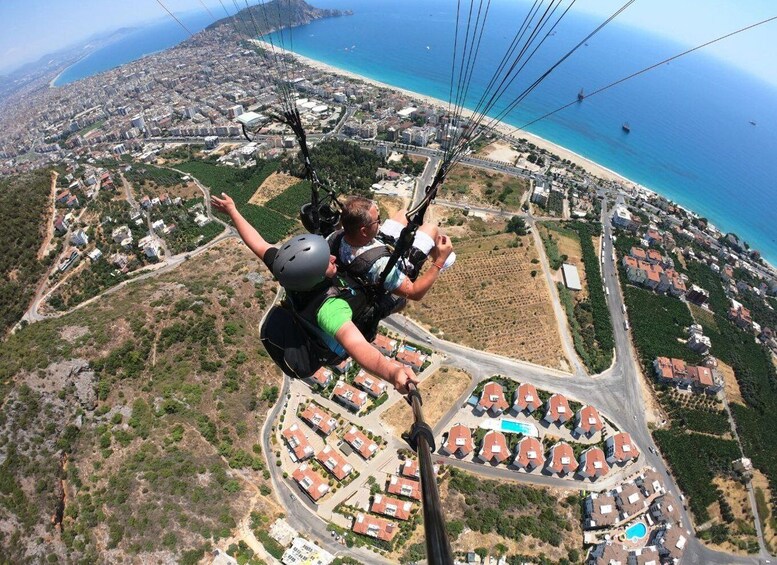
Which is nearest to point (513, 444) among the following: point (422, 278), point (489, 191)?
point (422, 278)

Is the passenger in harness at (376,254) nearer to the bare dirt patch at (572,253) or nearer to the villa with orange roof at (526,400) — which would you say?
the villa with orange roof at (526,400)

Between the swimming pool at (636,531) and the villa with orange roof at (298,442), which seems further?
the villa with orange roof at (298,442)

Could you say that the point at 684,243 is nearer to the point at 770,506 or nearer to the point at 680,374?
the point at 680,374

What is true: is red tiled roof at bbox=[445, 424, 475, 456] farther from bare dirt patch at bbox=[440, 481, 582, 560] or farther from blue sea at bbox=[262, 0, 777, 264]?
blue sea at bbox=[262, 0, 777, 264]

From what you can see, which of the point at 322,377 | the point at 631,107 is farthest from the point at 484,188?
the point at 631,107

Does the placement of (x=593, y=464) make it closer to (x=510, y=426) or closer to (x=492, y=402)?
(x=510, y=426)

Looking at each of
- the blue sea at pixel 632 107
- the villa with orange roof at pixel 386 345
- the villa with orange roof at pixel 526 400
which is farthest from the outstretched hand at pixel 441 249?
the blue sea at pixel 632 107
